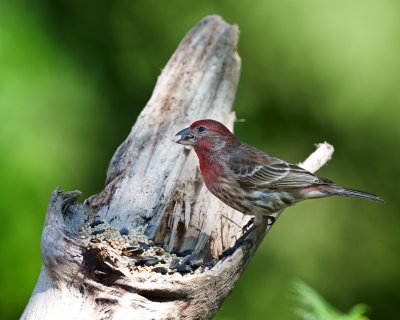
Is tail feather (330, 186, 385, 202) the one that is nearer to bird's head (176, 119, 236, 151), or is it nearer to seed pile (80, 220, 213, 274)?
bird's head (176, 119, 236, 151)

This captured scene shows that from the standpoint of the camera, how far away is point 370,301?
5402mm

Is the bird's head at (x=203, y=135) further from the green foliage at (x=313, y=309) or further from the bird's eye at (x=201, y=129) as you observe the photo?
the green foliage at (x=313, y=309)

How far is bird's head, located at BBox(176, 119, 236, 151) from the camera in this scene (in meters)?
3.96

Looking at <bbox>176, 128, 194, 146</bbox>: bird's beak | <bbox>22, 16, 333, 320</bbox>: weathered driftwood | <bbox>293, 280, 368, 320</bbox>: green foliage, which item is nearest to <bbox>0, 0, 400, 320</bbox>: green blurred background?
<bbox>22, 16, 333, 320</bbox>: weathered driftwood

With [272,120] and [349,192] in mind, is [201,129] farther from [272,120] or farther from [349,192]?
[272,120]

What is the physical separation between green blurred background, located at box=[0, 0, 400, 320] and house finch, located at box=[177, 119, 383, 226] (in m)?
1.27

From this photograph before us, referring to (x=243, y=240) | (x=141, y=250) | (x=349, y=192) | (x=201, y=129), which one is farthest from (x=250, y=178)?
(x=141, y=250)

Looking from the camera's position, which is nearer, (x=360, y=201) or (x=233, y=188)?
(x=233, y=188)

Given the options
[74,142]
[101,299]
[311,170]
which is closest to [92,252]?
[101,299]

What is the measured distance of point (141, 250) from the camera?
3.21 metres

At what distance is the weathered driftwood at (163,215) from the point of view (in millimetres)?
2830

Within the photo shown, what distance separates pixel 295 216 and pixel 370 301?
811 millimetres

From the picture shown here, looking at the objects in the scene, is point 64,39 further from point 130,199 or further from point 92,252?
point 92,252

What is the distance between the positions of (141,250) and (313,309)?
1861 millimetres
